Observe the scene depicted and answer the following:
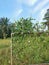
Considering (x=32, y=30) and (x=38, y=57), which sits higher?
(x=32, y=30)

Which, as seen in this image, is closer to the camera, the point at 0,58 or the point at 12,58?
the point at 12,58

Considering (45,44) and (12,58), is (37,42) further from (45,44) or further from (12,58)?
(12,58)

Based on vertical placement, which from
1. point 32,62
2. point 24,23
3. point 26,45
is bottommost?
point 32,62

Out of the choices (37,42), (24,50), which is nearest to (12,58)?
(24,50)

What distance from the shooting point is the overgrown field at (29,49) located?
1014 cm

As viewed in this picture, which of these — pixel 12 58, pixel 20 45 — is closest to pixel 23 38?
pixel 20 45

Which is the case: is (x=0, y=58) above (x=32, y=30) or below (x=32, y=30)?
below

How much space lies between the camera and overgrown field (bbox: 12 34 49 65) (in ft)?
33.3

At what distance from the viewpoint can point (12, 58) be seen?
10055 mm

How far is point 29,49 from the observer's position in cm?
1032

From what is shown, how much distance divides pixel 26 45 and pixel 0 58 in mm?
1391

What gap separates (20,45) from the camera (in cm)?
1034

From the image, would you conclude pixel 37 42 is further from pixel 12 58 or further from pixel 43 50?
pixel 12 58

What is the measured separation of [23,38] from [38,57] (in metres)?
1.00
